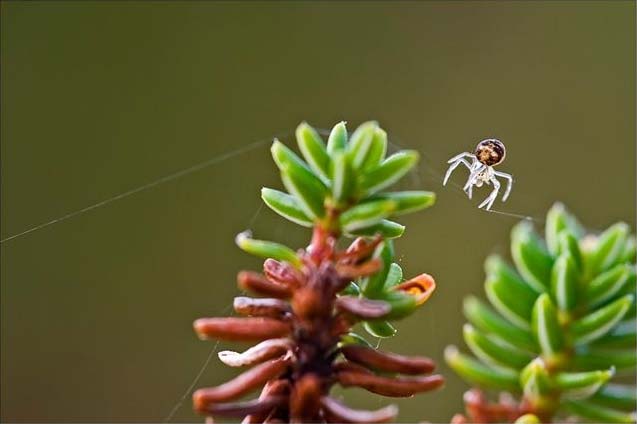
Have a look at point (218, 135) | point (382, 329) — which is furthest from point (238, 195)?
point (382, 329)

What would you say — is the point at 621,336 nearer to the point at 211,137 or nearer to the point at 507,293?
the point at 507,293

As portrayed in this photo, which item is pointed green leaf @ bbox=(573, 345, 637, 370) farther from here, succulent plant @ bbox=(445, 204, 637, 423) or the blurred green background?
the blurred green background

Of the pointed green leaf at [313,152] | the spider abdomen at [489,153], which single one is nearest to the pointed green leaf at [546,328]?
the pointed green leaf at [313,152]

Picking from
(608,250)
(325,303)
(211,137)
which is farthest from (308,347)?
(211,137)

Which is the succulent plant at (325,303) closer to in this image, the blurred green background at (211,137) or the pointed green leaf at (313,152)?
the pointed green leaf at (313,152)

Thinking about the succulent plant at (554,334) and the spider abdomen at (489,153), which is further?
the spider abdomen at (489,153)
